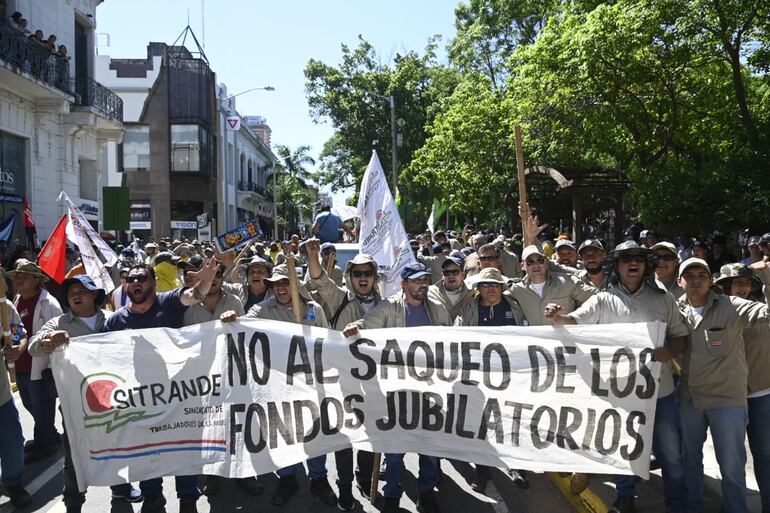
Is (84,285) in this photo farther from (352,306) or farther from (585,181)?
(585,181)

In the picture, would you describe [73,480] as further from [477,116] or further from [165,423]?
[477,116]

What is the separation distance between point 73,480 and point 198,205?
41.4 m

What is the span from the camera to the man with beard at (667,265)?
5637mm

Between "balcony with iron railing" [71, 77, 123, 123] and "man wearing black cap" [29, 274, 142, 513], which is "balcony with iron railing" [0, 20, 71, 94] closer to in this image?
"balcony with iron railing" [71, 77, 123, 123]

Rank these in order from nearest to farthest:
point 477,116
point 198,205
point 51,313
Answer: point 51,313
point 477,116
point 198,205

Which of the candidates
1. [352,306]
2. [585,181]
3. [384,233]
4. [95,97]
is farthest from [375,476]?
[95,97]

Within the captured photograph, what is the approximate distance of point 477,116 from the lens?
25.5m

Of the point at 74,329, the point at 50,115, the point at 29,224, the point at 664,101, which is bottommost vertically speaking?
the point at 74,329

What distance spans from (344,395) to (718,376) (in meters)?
2.44

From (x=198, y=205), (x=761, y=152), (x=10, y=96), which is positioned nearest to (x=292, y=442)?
(x=761, y=152)

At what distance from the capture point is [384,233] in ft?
25.5

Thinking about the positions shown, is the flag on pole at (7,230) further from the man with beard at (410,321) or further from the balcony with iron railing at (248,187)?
the balcony with iron railing at (248,187)

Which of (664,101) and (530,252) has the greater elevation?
(664,101)

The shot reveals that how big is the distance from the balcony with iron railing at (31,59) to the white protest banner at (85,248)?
35.6 feet
